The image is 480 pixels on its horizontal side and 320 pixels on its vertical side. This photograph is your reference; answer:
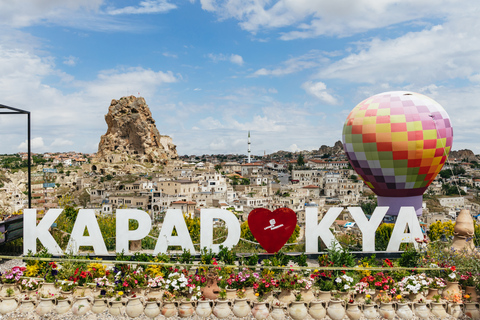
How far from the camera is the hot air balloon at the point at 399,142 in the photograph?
15.3 metres

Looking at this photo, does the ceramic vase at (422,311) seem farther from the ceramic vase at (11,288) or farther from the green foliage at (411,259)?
the ceramic vase at (11,288)

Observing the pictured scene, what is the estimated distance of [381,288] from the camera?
345 inches

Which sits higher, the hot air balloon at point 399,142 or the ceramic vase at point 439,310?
the hot air balloon at point 399,142

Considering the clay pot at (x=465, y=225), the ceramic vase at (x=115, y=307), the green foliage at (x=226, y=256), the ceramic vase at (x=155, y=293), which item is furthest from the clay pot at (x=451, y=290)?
the ceramic vase at (x=115, y=307)

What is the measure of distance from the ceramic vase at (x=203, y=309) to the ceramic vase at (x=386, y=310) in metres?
3.91

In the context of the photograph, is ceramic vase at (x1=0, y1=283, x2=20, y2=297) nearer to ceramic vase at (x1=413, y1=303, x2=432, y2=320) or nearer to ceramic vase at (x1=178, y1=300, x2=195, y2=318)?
ceramic vase at (x1=178, y1=300, x2=195, y2=318)

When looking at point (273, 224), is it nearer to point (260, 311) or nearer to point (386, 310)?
point (260, 311)

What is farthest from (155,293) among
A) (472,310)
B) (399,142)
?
(399,142)

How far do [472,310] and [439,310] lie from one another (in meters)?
0.77

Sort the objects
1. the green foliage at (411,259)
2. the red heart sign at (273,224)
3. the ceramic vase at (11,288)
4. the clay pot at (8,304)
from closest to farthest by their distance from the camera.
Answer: the clay pot at (8,304), the ceramic vase at (11,288), the green foliage at (411,259), the red heart sign at (273,224)

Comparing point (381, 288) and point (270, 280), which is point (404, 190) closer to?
point (381, 288)

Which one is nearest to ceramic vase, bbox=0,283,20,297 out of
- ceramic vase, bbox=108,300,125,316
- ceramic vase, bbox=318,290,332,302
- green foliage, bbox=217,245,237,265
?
ceramic vase, bbox=108,300,125,316

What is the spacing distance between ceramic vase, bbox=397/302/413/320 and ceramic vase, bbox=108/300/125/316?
635 cm

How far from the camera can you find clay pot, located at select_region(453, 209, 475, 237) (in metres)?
10.5
